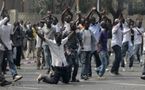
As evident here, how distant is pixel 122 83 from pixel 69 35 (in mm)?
1955

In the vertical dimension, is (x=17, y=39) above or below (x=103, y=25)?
below

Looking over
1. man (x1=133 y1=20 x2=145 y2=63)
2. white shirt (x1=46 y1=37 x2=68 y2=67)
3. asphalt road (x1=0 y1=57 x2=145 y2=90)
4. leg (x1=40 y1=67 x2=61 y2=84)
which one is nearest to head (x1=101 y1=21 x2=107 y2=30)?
asphalt road (x1=0 y1=57 x2=145 y2=90)

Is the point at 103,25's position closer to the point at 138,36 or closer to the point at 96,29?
the point at 96,29

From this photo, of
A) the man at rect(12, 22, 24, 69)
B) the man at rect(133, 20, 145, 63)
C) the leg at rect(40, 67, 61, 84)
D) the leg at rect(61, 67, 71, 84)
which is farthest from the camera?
the man at rect(133, 20, 145, 63)

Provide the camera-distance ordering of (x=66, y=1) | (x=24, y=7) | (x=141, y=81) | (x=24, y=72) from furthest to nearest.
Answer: (x=24, y=7), (x=66, y=1), (x=24, y=72), (x=141, y=81)

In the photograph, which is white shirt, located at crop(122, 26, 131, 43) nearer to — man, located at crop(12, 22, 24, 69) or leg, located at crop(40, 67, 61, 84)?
man, located at crop(12, 22, 24, 69)

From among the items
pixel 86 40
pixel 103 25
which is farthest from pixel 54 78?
pixel 103 25

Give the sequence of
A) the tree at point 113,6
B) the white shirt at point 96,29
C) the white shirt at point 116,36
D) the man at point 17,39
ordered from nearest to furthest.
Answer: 1. the white shirt at point 96,29
2. the white shirt at point 116,36
3. the man at point 17,39
4. the tree at point 113,6

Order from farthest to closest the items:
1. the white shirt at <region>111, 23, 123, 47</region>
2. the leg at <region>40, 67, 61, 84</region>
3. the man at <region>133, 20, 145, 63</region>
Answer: the man at <region>133, 20, 145, 63</region>
the white shirt at <region>111, 23, 123, 47</region>
the leg at <region>40, 67, 61, 84</region>

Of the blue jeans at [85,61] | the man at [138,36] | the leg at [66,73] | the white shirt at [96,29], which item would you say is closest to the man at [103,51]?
the blue jeans at [85,61]

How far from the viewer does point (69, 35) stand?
15.2 meters

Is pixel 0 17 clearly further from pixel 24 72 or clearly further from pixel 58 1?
pixel 58 1

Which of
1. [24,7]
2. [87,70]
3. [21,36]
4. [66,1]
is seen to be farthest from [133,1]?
[87,70]

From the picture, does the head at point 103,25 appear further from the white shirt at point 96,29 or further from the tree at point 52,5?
the tree at point 52,5
